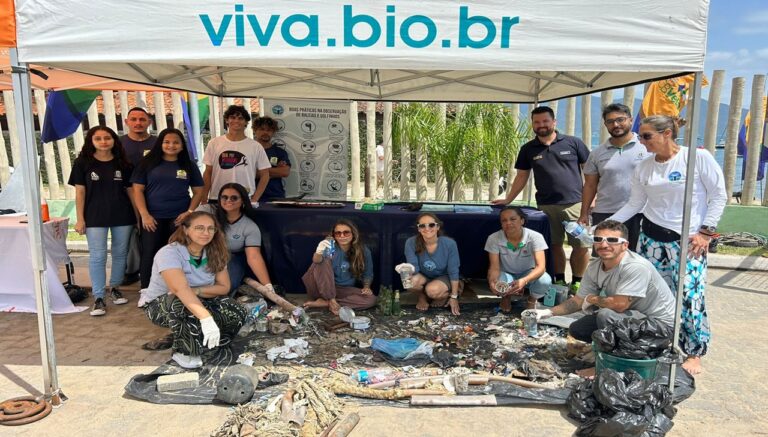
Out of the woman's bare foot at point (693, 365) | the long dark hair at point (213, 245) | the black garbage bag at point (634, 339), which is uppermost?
the long dark hair at point (213, 245)

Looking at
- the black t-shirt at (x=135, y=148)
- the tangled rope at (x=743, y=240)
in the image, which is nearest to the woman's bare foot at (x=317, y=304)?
the black t-shirt at (x=135, y=148)

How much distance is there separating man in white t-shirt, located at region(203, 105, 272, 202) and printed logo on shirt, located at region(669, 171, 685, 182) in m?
3.56

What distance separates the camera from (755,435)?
2678 mm

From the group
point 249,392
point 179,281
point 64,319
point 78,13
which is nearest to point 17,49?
point 78,13

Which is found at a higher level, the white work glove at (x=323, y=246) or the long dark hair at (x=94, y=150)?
the long dark hair at (x=94, y=150)

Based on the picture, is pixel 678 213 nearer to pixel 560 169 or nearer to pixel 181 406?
pixel 560 169

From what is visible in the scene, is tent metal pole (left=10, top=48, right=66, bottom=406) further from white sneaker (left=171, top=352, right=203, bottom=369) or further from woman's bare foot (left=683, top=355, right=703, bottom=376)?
woman's bare foot (left=683, top=355, right=703, bottom=376)

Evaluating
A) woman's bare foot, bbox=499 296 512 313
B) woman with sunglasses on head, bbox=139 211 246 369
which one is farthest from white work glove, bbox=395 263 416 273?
woman with sunglasses on head, bbox=139 211 246 369

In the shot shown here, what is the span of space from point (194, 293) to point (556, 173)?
3325 millimetres

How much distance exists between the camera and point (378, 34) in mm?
2748

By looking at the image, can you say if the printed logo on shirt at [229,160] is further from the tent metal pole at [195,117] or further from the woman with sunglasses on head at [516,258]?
the woman with sunglasses on head at [516,258]

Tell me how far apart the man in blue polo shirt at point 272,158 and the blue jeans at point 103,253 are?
150 centimetres

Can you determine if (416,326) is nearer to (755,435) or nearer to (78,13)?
(755,435)

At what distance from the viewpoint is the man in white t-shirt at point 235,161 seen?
4992 mm
